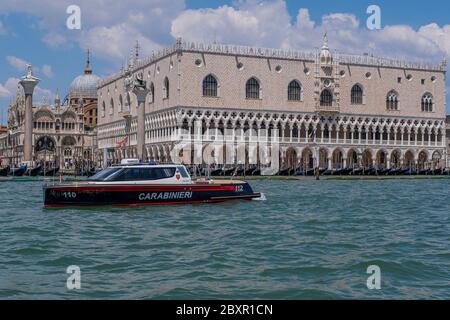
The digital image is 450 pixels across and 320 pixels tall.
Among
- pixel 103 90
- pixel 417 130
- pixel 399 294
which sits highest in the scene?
pixel 103 90

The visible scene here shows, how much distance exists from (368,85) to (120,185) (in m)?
46.6

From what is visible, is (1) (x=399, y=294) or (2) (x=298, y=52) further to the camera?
(2) (x=298, y=52)

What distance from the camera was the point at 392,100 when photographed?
214 ft

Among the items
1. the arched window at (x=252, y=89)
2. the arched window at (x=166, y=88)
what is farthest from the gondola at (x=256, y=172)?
the arched window at (x=166, y=88)

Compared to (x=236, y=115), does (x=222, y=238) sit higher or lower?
lower

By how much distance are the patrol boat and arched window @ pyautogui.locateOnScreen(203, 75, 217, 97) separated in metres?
36.5

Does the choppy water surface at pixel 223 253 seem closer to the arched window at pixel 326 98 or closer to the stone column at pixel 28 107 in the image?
the stone column at pixel 28 107

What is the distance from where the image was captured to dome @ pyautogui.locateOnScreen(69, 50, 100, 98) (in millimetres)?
98125

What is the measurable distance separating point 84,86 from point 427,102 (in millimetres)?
49276

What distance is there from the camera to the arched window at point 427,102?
66938 mm

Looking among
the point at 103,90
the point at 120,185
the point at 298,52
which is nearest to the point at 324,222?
the point at 120,185
